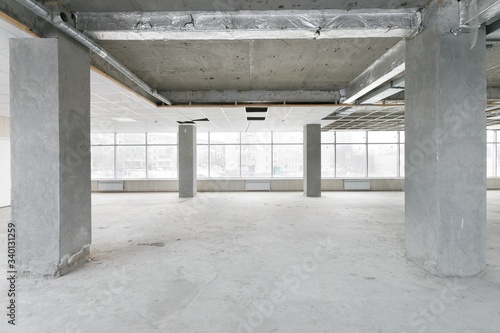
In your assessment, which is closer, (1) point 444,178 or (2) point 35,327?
(2) point 35,327

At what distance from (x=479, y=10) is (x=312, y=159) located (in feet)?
26.8

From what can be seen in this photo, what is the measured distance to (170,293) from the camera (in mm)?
2602

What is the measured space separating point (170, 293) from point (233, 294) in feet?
2.10

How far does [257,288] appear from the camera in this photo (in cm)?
269

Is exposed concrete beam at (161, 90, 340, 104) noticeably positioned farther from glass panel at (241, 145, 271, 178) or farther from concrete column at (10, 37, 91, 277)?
glass panel at (241, 145, 271, 178)

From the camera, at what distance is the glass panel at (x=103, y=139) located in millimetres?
12711

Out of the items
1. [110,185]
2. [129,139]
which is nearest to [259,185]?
[129,139]

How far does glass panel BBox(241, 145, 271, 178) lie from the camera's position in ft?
41.8

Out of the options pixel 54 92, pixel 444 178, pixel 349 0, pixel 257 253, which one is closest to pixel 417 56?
pixel 349 0

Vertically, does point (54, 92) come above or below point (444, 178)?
above

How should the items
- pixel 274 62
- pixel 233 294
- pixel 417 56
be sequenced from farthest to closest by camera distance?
Answer: 1. pixel 274 62
2. pixel 417 56
3. pixel 233 294

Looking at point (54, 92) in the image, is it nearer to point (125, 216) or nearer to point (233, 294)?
point (233, 294)

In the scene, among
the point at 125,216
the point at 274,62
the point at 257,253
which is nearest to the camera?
the point at 257,253

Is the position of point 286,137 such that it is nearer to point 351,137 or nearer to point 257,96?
point 351,137
